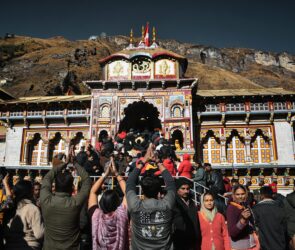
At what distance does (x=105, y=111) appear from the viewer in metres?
19.6

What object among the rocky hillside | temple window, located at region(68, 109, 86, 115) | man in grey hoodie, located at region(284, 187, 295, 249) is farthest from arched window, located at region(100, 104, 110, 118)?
the rocky hillside

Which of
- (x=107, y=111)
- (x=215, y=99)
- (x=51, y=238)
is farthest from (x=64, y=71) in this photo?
(x=51, y=238)

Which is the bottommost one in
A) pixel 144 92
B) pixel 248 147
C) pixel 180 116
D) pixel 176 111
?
pixel 248 147

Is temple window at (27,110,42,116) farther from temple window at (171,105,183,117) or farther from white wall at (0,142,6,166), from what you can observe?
temple window at (171,105,183,117)

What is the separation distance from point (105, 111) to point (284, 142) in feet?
42.9

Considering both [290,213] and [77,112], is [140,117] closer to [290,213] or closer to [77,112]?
[77,112]

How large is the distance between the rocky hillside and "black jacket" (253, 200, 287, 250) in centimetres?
3240

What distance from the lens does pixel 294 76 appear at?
86.1 meters

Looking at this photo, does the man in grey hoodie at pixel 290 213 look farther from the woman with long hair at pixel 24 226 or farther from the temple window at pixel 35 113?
the temple window at pixel 35 113

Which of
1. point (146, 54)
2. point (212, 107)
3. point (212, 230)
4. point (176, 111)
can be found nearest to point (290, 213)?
point (212, 230)

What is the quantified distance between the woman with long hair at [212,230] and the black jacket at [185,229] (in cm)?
11

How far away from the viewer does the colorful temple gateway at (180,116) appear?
1894 centimetres

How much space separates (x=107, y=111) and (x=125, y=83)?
2.42 metres

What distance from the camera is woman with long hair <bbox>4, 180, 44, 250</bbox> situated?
12.7ft
